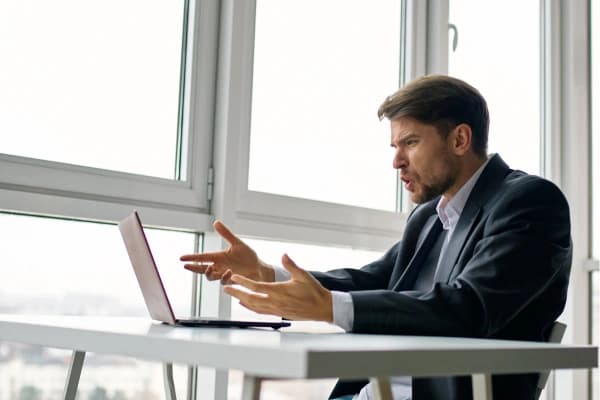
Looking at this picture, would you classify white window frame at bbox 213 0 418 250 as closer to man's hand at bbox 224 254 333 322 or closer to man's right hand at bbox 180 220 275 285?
man's right hand at bbox 180 220 275 285

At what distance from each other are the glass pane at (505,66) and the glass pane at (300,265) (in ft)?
3.10

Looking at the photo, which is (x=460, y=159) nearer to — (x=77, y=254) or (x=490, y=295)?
(x=490, y=295)

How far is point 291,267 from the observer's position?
1.33 m

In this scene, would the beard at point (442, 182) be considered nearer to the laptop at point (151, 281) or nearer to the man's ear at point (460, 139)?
the man's ear at point (460, 139)

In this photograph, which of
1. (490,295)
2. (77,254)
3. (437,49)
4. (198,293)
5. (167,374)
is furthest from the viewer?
(437,49)

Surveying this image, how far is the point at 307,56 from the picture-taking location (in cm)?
279

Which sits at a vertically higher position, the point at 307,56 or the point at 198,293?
the point at 307,56

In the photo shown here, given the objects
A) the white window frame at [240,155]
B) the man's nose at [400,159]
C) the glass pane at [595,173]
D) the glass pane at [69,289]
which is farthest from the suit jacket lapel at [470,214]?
the glass pane at [595,173]

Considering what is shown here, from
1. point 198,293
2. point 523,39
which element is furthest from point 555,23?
point 198,293

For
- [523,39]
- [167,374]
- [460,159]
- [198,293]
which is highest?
[523,39]

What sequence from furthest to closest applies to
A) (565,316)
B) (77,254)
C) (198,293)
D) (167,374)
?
(565,316), (198,293), (77,254), (167,374)

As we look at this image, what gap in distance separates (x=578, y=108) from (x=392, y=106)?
1.91 m

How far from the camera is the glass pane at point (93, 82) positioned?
2113 millimetres

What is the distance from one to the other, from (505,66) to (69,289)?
2.18m
